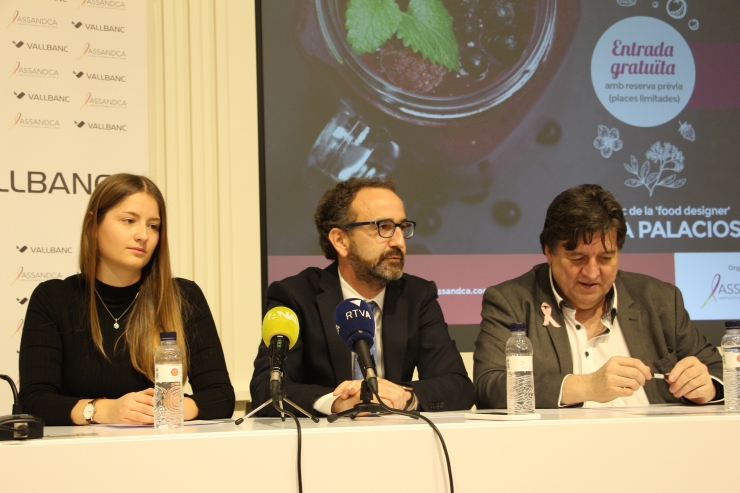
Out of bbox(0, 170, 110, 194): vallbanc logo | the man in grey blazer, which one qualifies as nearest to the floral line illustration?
the man in grey blazer

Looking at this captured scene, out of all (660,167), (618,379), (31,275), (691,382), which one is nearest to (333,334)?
(618,379)

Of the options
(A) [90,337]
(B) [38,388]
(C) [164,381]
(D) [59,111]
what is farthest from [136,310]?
(D) [59,111]

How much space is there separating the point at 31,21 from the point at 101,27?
327 millimetres

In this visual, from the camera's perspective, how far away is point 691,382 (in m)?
2.24

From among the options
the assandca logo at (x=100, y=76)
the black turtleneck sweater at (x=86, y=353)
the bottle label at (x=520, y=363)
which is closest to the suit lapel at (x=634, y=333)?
the bottle label at (x=520, y=363)

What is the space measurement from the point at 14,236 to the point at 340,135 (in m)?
1.70

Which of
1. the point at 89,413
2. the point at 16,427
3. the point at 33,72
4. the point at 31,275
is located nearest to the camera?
the point at 16,427

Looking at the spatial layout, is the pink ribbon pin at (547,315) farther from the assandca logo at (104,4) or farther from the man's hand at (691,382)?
the assandca logo at (104,4)

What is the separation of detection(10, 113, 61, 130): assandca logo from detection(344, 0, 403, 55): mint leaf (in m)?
1.58

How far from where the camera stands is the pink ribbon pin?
2.67m

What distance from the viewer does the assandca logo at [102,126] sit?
3.72 meters

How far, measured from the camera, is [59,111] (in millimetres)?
3689

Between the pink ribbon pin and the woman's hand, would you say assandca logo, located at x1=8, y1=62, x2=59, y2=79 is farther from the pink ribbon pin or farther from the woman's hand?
the pink ribbon pin

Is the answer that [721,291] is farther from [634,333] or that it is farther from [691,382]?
[691,382]
